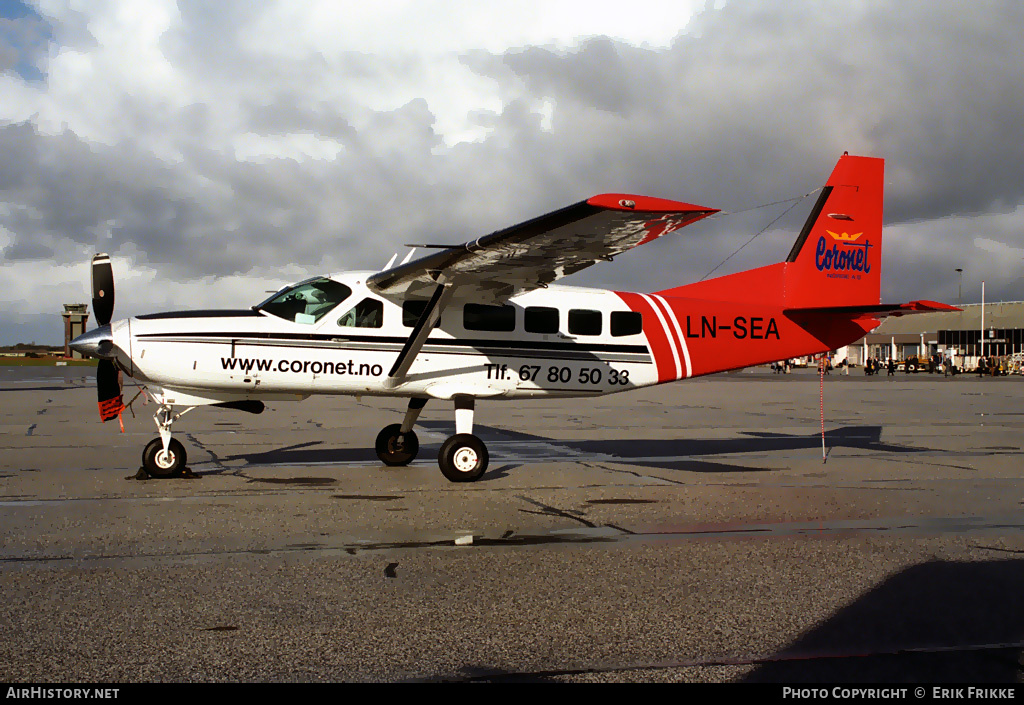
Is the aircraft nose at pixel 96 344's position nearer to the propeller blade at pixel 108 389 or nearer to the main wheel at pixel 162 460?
the propeller blade at pixel 108 389

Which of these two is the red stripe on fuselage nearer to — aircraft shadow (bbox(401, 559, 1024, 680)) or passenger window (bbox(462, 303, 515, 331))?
passenger window (bbox(462, 303, 515, 331))

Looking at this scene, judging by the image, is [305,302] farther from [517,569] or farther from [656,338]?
[517,569]

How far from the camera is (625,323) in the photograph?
507 inches

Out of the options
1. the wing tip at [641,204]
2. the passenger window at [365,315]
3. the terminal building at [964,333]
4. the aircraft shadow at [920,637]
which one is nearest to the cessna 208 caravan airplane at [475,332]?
the passenger window at [365,315]

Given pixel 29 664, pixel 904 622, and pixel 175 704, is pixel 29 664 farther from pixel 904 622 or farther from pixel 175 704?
pixel 904 622

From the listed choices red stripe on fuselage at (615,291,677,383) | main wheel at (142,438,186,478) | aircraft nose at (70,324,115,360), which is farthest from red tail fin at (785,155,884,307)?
aircraft nose at (70,324,115,360)

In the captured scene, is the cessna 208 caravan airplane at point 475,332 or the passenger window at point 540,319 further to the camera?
the passenger window at point 540,319

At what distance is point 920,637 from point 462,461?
23.3 ft

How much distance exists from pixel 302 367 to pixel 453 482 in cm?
257

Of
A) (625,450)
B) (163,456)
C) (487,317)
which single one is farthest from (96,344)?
(625,450)

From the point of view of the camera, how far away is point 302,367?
11.5 meters

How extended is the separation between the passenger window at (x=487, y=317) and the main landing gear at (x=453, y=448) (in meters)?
1.05

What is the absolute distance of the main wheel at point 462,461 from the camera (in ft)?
36.4

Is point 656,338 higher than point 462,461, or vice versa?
point 656,338
